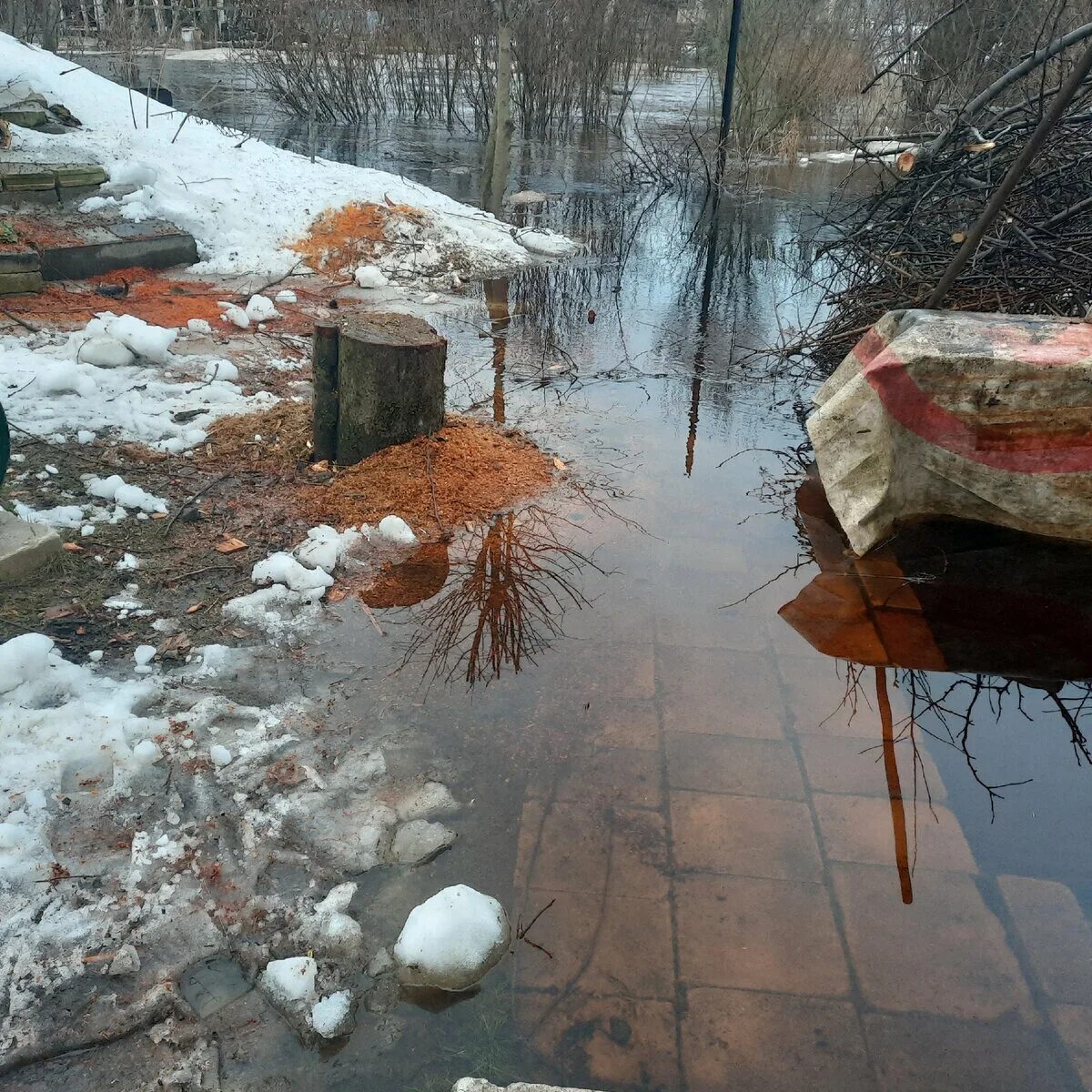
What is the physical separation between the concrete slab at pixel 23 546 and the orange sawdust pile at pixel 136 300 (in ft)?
10.0

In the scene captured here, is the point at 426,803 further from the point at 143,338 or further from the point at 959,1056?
the point at 143,338

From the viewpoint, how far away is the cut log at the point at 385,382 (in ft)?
15.1

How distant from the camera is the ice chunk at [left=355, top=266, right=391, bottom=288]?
8.09 metres

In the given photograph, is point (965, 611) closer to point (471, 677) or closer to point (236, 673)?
point (471, 677)

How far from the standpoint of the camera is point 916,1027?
237 centimetres

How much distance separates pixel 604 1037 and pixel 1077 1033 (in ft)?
3.96

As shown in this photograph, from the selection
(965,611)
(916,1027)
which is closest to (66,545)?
(916,1027)

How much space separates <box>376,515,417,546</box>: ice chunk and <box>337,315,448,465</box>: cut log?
2.22 feet

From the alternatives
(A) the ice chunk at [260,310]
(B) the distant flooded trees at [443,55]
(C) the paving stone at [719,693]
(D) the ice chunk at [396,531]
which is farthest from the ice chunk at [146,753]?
(B) the distant flooded trees at [443,55]

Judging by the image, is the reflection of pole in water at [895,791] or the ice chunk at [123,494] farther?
the ice chunk at [123,494]

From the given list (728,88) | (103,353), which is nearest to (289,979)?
(103,353)

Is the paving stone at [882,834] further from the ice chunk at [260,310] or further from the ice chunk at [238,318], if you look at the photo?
the ice chunk at [260,310]

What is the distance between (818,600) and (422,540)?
1818 millimetres

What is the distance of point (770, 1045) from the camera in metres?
2.31
